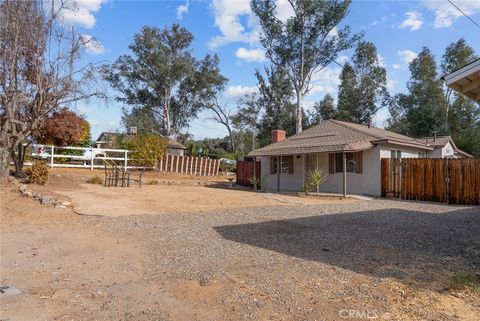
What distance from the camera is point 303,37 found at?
33.8m

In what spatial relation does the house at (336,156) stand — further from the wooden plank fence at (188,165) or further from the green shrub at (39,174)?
the green shrub at (39,174)

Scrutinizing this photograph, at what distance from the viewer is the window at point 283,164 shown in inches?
877

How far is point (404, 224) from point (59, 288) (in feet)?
26.4

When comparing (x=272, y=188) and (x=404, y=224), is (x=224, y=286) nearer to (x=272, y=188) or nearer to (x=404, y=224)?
(x=404, y=224)

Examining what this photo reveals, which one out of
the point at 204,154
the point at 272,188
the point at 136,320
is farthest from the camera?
the point at 204,154

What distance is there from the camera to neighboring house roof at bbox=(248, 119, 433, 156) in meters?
17.9

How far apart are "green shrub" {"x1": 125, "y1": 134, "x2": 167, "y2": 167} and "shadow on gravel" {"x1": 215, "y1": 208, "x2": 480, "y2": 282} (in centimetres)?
1744

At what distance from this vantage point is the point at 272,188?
23094mm

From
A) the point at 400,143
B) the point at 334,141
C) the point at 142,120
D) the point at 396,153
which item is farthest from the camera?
the point at 142,120

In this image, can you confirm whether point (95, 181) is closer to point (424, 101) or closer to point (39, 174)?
point (39, 174)

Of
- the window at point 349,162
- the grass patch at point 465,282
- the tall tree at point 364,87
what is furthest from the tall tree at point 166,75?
the grass patch at point 465,282

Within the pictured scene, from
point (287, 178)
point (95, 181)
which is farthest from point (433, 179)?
point (95, 181)

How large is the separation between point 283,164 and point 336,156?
4.03 m

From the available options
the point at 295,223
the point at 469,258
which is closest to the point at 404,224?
the point at 295,223
